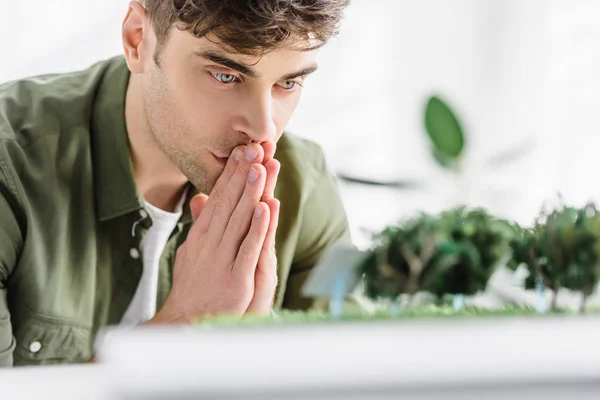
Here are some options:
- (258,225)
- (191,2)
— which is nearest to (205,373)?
(258,225)

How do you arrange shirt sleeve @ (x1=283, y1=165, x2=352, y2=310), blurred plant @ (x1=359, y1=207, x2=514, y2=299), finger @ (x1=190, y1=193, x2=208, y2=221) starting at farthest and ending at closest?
shirt sleeve @ (x1=283, y1=165, x2=352, y2=310) → finger @ (x1=190, y1=193, x2=208, y2=221) → blurred plant @ (x1=359, y1=207, x2=514, y2=299)

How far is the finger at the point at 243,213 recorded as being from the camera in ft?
3.76

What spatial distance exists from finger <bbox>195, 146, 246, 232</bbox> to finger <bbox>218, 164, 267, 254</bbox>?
5cm

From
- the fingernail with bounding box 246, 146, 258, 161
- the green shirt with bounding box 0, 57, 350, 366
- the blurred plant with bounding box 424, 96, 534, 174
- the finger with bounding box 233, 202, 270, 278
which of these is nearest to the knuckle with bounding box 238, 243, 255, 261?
the finger with bounding box 233, 202, 270, 278

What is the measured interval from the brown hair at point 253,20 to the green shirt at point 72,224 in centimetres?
36

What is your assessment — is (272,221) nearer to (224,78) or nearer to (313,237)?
(224,78)

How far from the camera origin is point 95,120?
149cm

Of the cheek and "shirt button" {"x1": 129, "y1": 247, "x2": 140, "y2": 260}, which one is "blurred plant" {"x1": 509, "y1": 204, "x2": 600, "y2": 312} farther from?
"shirt button" {"x1": 129, "y1": 247, "x2": 140, "y2": 260}

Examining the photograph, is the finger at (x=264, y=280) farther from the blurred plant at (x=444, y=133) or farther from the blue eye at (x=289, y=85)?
the blurred plant at (x=444, y=133)

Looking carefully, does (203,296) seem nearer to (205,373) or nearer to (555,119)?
(205,373)

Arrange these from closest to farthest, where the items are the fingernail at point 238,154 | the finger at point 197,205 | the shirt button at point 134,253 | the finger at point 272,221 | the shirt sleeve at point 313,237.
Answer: the finger at point 272,221, the fingernail at point 238,154, the finger at point 197,205, the shirt button at point 134,253, the shirt sleeve at point 313,237

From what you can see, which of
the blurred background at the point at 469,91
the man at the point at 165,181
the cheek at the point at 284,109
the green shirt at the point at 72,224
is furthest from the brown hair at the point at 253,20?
the blurred background at the point at 469,91

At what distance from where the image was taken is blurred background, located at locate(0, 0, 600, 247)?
260cm

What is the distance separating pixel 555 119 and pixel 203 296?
191 centimetres
